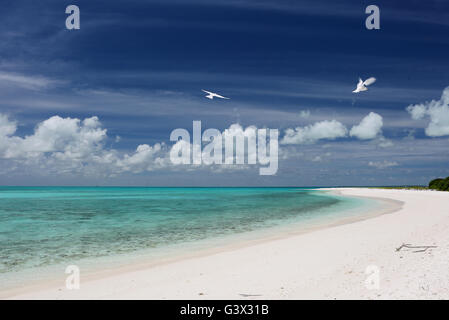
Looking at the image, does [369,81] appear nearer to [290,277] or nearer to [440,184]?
[290,277]

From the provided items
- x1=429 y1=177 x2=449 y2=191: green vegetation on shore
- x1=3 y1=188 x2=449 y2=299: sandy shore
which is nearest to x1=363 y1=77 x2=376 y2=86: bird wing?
x1=3 y1=188 x2=449 y2=299: sandy shore

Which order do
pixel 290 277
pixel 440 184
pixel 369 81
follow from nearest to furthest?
pixel 290 277 < pixel 369 81 < pixel 440 184

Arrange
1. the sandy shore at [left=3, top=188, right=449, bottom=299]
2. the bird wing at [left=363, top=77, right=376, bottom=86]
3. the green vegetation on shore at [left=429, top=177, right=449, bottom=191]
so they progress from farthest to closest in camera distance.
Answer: the green vegetation on shore at [left=429, top=177, right=449, bottom=191]
the bird wing at [left=363, top=77, right=376, bottom=86]
the sandy shore at [left=3, top=188, right=449, bottom=299]

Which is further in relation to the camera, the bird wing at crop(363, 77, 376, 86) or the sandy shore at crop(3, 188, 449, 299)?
Answer: the bird wing at crop(363, 77, 376, 86)

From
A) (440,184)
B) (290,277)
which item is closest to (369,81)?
(290,277)

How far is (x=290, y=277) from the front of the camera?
31.9 feet

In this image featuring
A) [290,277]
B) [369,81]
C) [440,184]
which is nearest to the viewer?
[290,277]

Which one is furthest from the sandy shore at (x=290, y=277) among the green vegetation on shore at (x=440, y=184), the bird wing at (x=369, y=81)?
the green vegetation on shore at (x=440, y=184)

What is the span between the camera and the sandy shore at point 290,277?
797 cm

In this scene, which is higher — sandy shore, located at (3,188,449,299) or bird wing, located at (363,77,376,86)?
bird wing, located at (363,77,376,86)

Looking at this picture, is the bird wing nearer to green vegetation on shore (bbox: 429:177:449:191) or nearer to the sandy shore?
the sandy shore

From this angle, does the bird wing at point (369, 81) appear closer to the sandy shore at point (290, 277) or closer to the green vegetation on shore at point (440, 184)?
the sandy shore at point (290, 277)

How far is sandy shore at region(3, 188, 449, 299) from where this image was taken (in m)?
7.97

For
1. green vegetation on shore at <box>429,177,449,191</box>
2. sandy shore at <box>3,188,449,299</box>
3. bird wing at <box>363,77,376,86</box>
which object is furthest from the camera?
green vegetation on shore at <box>429,177,449,191</box>
